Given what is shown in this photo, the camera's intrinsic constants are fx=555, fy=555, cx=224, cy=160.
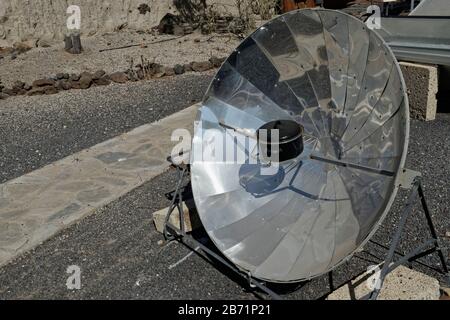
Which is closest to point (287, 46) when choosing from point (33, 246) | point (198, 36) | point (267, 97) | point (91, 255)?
point (267, 97)

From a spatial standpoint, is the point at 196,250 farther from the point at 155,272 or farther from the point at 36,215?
the point at 36,215

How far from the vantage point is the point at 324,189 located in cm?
388

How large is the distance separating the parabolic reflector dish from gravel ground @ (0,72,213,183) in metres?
3.03

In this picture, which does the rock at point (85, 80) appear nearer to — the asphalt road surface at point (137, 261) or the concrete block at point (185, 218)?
the asphalt road surface at point (137, 261)

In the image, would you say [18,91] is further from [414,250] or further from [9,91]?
[414,250]

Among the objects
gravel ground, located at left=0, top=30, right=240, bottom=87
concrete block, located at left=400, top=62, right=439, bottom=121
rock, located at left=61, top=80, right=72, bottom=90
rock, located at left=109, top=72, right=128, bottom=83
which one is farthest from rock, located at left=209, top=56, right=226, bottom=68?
concrete block, located at left=400, top=62, right=439, bottom=121

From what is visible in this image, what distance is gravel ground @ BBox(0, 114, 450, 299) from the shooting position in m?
4.14

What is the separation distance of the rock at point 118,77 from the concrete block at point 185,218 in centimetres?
455

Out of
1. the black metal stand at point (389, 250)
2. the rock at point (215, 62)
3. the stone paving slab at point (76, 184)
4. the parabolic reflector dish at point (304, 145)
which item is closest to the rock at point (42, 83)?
the stone paving slab at point (76, 184)

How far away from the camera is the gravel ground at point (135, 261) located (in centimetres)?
414

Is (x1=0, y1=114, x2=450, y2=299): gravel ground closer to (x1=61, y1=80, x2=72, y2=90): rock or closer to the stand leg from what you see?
the stand leg

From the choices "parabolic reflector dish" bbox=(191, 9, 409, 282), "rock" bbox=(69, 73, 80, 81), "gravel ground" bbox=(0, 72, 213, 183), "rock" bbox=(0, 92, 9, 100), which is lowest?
"gravel ground" bbox=(0, 72, 213, 183)

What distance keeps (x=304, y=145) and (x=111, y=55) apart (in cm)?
716

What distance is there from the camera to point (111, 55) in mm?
10344
